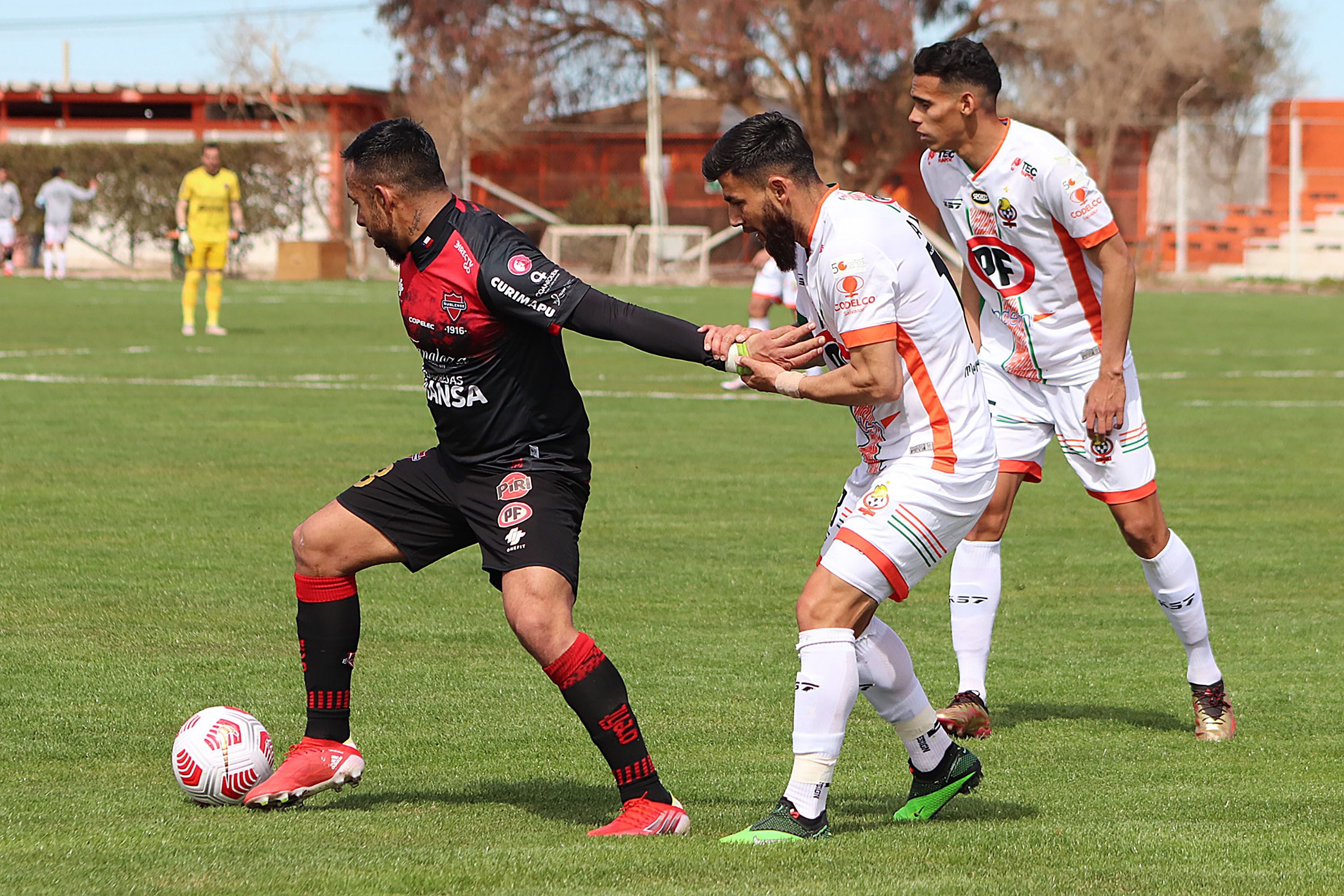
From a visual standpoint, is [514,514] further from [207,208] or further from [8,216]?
[8,216]

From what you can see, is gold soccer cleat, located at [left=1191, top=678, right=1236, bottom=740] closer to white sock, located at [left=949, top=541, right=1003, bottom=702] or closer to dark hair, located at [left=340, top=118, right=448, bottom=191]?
white sock, located at [left=949, top=541, right=1003, bottom=702]

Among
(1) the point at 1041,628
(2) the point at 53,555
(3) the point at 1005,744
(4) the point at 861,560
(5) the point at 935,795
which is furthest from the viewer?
(2) the point at 53,555

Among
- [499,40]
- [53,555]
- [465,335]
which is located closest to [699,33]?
[499,40]

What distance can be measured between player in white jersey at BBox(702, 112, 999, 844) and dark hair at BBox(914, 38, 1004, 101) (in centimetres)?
150

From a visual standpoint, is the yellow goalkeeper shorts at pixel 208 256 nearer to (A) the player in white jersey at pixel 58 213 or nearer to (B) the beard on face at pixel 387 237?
(A) the player in white jersey at pixel 58 213

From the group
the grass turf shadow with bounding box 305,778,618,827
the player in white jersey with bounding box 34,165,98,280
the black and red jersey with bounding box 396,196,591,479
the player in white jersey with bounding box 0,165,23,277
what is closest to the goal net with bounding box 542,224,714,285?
the player in white jersey with bounding box 34,165,98,280

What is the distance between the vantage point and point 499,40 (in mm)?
50219

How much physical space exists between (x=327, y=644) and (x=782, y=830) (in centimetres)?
154

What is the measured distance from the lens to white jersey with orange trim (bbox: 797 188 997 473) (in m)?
4.77

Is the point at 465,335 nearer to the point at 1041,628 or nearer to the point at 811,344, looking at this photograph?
the point at 811,344

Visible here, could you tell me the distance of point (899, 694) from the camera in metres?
5.16

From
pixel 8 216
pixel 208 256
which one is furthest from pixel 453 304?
pixel 8 216

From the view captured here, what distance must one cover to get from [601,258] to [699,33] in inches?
260

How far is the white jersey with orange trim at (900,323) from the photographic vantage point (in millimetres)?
4766
